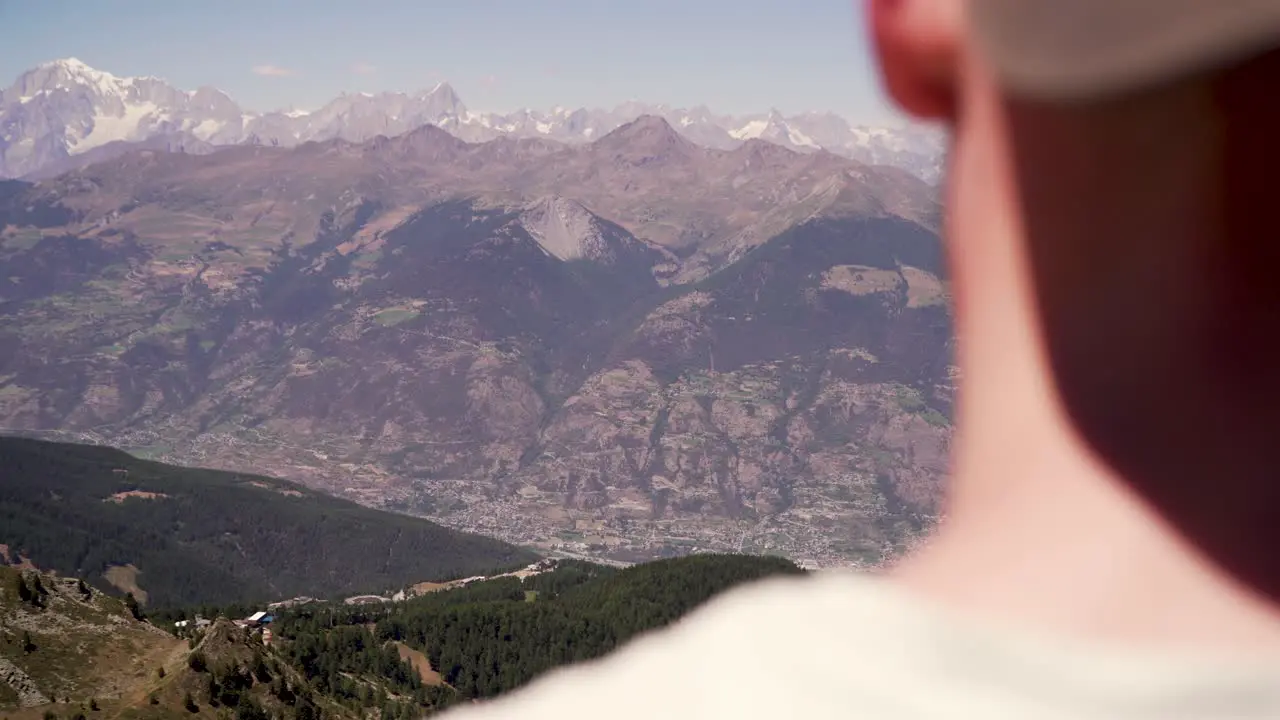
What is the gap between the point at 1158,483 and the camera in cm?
163

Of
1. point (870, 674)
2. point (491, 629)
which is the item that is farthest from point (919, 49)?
point (491, 629)

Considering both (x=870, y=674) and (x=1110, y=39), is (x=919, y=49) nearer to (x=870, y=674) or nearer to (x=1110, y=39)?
(x=1110, y=39)

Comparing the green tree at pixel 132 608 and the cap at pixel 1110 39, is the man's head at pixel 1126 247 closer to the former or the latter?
the cap at pixel 1110 39

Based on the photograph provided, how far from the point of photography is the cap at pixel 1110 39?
1.25 meters

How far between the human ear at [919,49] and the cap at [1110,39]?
4.8 inches

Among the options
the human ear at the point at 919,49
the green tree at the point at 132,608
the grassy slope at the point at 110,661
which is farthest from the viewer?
the green tree at the point at 132,608

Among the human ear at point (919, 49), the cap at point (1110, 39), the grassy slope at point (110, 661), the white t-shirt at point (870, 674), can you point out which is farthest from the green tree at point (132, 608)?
the cap at point (1110, 39)

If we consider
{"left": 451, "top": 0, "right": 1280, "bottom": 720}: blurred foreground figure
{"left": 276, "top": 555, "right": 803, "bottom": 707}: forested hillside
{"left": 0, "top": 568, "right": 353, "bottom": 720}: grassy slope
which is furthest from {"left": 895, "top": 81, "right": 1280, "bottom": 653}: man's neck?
{"left": 276, "top": 555, "right": 803, "bottom": 707}: forested hillside

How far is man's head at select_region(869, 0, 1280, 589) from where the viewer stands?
1.48 meters

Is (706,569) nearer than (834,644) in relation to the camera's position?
No

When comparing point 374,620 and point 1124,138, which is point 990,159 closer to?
point 1124,138

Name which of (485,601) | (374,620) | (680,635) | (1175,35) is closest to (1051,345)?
(1175,35)

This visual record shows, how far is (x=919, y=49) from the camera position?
162 centimetres

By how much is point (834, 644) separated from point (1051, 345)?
551 millimetres
